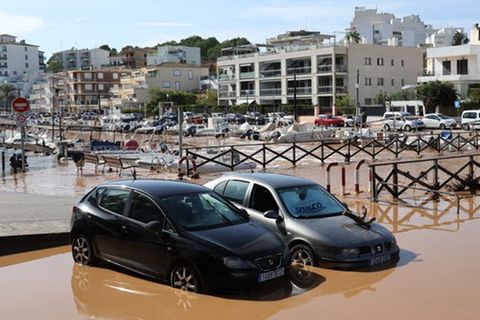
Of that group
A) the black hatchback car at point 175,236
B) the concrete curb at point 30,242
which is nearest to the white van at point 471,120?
the concrete curb at point 30,242

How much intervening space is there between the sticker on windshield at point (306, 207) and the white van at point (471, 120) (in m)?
46.5

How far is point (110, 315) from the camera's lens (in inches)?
309

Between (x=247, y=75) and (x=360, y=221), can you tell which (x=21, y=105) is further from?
(x=247, y=75)

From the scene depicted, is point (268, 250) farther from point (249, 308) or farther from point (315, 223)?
point (315, 223)

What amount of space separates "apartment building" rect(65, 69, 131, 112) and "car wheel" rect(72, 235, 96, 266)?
13774 centimetres

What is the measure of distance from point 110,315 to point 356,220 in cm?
441

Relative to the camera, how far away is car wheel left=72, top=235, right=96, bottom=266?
9953mm

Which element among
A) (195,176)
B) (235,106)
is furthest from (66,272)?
(235,106)

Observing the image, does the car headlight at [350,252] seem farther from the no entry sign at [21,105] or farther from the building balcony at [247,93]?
the building balcony at [247,93]

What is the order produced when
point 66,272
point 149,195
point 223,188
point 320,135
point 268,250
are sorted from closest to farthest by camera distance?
point 268,250 < point 149,195 < point 66,272 < point 223,188 < point 320,135

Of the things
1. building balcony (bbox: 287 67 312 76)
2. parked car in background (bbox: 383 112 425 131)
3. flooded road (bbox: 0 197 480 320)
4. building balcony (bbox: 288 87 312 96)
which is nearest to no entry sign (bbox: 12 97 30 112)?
flooded road (bbox: 0 197 480 320)

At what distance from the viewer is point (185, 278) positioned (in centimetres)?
844

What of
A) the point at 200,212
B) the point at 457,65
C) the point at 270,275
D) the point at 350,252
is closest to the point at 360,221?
the point at 350,252

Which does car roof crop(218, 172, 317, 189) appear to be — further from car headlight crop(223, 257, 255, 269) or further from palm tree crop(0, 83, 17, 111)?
palm tree crop(0, 83, 17, 111)
